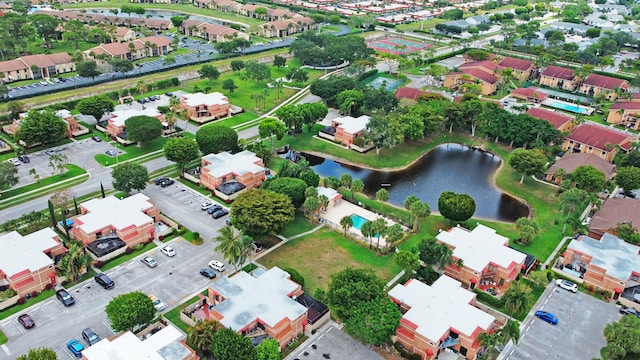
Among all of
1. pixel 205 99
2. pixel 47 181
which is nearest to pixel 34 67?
pixel 205 99

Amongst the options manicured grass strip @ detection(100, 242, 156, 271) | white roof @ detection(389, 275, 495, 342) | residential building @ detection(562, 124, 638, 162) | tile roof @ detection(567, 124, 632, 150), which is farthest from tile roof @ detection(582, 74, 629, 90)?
manicured grass strip @ detection(100, 242, 156, 271)

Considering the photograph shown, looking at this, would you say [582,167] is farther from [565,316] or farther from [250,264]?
[250,264]

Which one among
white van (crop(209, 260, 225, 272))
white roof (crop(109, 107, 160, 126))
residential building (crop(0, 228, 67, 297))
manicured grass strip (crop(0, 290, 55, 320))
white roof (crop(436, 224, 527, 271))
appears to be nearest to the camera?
manicured grass strip (crop(0, 290, 55, 320))

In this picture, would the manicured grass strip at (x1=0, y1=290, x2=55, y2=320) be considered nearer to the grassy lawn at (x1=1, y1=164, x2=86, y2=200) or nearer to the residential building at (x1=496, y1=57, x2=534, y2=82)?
the grassy lawn at (x1=1, y1=164, x2=86, y2=200)

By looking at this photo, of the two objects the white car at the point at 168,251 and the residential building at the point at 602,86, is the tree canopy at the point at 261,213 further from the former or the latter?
the residential building at the point at 602,86

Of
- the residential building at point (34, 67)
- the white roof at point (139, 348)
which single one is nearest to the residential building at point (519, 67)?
the residential building at point (34, 67)

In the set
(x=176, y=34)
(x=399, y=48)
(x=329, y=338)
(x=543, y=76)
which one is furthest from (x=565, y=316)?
(x=176, y=34)

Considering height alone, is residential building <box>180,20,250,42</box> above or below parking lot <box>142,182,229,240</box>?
above
